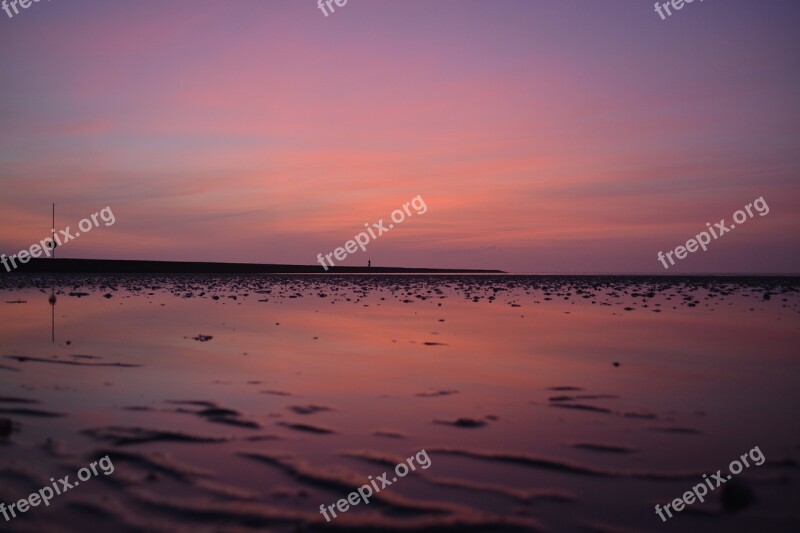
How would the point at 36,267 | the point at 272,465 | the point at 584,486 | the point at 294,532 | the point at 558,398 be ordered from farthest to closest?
the point at 36,267 < the point at 558,398 < the point at 272,465 < the point at 584,486 < the point at 294,532

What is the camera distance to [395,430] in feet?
25.6

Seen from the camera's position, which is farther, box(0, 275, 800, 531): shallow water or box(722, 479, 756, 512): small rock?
box(722, 479, 756, 512): small rock

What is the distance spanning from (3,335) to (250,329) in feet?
21.1

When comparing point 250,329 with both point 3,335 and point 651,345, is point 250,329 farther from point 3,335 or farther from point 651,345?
point 651,345

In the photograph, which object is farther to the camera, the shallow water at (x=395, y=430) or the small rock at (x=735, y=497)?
the small rock at (x=735, y=497)

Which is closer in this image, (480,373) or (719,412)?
(719,412)

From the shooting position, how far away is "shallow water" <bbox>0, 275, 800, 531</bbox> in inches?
212

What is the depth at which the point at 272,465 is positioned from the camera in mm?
6406

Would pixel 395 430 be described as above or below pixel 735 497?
above

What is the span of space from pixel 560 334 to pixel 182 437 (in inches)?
548

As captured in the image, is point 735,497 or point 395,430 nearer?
point 735,497

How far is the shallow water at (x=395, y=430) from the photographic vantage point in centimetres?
538

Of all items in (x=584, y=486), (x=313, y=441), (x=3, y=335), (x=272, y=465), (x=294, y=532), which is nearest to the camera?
(x=294, y=532)

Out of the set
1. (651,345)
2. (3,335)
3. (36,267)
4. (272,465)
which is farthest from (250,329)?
(36,267)
